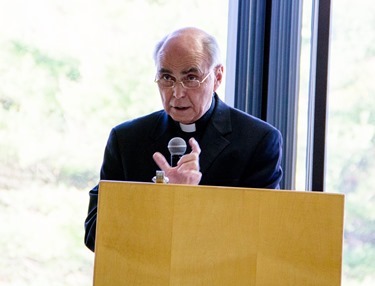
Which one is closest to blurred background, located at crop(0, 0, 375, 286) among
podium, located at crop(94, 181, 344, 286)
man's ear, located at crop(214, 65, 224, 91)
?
man's ear, located at crop(214, 65, 224, 91)

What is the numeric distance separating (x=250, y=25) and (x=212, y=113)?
904 millimetres

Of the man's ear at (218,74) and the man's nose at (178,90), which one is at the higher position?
the man's ear at (218,74)

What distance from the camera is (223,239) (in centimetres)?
174

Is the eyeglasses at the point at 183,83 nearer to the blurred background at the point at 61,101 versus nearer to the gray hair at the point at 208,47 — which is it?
the gray hair at the point at 208,47

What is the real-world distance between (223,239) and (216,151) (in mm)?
1117

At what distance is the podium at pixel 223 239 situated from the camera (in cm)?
172

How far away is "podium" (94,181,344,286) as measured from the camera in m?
1.72

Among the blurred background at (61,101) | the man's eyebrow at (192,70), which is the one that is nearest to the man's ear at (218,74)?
the man's eyebrow at (192,70)

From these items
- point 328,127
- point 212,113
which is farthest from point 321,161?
point 212,113

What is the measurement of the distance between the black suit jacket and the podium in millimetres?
976

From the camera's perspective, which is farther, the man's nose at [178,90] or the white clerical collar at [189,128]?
the white clerical collar at [189,128]

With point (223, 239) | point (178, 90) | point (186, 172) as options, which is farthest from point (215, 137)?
point (223, 239)

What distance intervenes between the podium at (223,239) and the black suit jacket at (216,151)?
0.98 meters

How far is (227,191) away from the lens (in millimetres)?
1746
